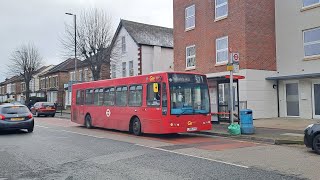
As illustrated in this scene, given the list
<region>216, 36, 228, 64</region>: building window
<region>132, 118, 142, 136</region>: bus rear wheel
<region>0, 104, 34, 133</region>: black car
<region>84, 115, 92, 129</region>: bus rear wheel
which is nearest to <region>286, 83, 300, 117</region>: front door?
<region>216, 36, 228, 64</region>: building window

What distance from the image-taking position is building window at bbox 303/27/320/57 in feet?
70.6

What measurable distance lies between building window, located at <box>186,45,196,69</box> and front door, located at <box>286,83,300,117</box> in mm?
7360

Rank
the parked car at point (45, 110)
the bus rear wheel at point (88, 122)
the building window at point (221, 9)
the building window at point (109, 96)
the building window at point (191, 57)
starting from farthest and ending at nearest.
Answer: the parked car at point (45, 110) → the building window at point (191, 57) → the building window at point (221, 9) → the bus rear wheel at point (88, 122) → the building window at point (109, 96)

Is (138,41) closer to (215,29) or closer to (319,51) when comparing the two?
(215,29)

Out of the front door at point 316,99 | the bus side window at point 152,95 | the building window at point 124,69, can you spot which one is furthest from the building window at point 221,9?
the building window at point 124,69

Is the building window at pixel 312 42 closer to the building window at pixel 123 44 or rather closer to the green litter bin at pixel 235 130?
the green litter bin at pixel 235 130

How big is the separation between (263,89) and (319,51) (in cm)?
416

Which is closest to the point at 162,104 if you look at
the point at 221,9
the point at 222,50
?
the point at 222,50

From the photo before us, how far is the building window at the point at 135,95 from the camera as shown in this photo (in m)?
16.0

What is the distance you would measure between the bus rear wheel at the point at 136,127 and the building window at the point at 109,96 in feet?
7.97

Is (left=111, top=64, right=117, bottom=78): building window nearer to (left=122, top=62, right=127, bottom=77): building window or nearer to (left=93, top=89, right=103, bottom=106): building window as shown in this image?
(left=122, top=62, right=127, bottom=77): building window

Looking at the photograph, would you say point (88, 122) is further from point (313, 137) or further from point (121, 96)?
point (313, 137)

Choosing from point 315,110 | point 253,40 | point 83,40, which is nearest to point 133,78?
point 253,40

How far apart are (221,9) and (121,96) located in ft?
37.2
